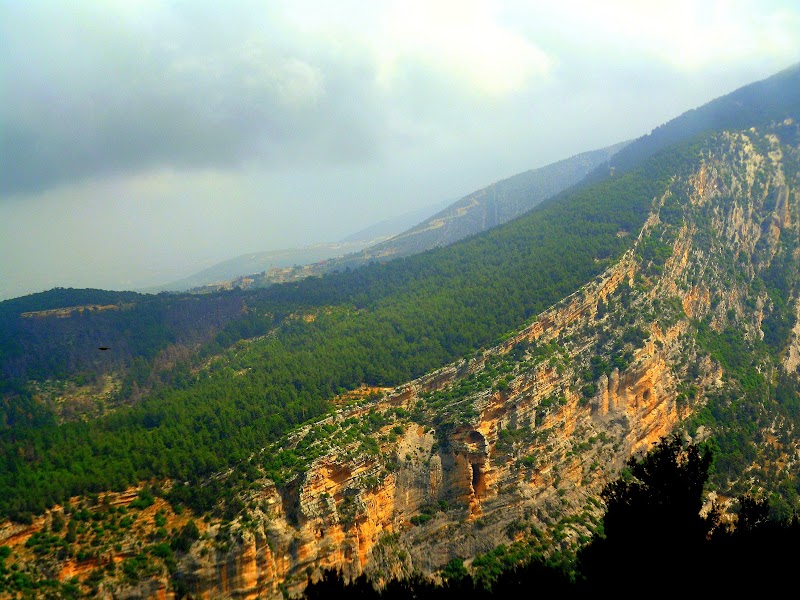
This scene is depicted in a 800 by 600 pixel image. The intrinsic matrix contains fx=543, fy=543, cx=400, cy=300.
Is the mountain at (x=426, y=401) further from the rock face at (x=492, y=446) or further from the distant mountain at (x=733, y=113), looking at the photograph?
the distant mountain at (x=733, y=113)

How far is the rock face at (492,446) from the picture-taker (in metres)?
48.5

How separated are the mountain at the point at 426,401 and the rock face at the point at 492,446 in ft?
0.73

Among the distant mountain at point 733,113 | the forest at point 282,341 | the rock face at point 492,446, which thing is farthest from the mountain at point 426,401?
the distant mountain at point 733,113

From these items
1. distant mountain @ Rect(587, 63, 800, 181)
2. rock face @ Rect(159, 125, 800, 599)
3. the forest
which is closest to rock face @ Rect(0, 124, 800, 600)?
rock face @ Rect(159, 125, 800, 599)

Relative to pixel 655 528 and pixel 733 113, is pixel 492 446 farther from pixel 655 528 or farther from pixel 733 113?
pixel 733 113

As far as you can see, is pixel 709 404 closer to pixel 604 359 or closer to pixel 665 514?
pixel 604 359

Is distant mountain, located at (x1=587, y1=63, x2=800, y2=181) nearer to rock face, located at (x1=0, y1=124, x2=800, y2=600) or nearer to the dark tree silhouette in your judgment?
Answer: rock face, located at (x1=0, y1=124, x2=800, y2=600)

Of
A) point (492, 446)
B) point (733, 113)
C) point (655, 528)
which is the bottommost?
point (492, 446)

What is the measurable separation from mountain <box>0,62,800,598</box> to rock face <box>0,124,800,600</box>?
0.22 meters

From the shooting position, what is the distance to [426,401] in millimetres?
64125

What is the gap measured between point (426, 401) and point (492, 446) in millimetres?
9188

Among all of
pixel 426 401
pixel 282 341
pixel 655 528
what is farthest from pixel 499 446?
pixel 282 341

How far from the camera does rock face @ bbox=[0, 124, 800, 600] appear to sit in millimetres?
48531

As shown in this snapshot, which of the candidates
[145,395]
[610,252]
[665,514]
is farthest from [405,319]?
[665,514]
